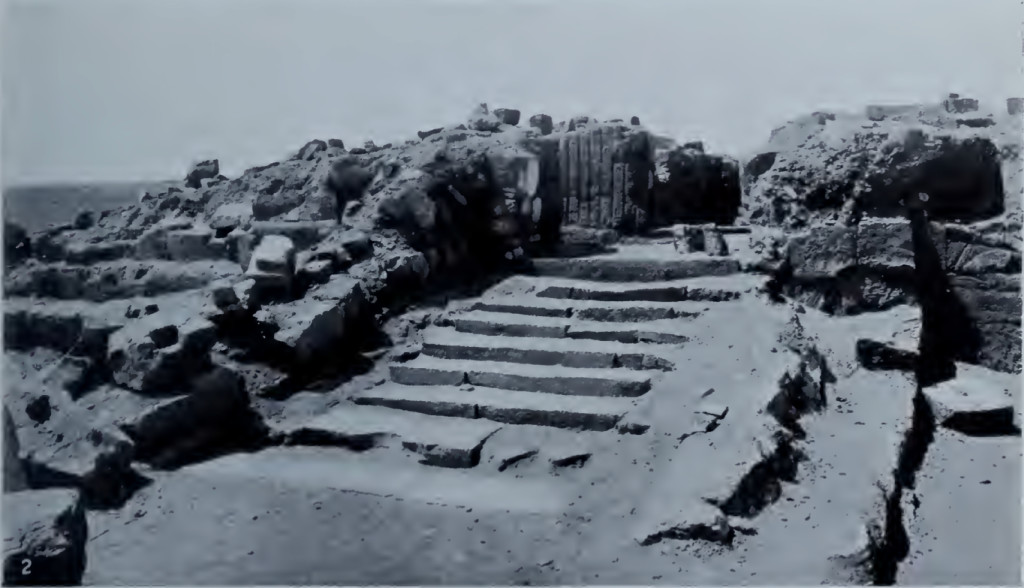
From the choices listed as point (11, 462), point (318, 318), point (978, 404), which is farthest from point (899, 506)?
point (11, 462)

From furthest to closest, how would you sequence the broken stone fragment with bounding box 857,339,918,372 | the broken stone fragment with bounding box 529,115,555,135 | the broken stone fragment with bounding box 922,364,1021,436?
the broken stone fragment with bounding box 529,115,555,135, the broken stone fragment with bounding box 857,339,918,372, the broken stone fragment with bounding box 922,364,1021,436

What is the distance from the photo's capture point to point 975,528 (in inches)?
164

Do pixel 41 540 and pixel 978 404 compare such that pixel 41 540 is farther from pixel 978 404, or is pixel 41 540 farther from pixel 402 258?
pixel 978 404

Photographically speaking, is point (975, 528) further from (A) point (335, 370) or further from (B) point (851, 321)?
(A) point (335, 370)

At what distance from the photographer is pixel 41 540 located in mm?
3463

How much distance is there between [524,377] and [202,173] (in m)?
5.42

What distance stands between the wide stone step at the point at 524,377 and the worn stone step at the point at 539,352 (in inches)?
3.8

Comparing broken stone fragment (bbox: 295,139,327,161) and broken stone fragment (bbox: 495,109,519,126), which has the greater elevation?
broken stone fragment (bbox: 495,109,519,126)

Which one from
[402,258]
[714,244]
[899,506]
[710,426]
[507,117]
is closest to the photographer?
[899,506]

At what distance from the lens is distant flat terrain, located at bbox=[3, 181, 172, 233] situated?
4.38 m

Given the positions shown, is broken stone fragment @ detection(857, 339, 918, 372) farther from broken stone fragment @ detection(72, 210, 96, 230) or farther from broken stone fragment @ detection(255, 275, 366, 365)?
broken stone fragment @ detection(72, 210, 96, 230)

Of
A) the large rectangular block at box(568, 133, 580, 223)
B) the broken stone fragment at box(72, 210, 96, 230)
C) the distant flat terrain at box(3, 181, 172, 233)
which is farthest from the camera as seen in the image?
the large rectangular block at box(568, 133, 580, 223)

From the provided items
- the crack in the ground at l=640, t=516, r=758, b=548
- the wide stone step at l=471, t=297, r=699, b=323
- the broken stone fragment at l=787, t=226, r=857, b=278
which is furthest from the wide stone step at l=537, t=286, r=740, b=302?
the crack in the ground at l=640, t=516, r=758, b=548

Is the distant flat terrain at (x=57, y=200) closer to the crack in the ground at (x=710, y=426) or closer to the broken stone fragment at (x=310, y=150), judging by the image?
the broken stone fragment at (x=310, y=150)
